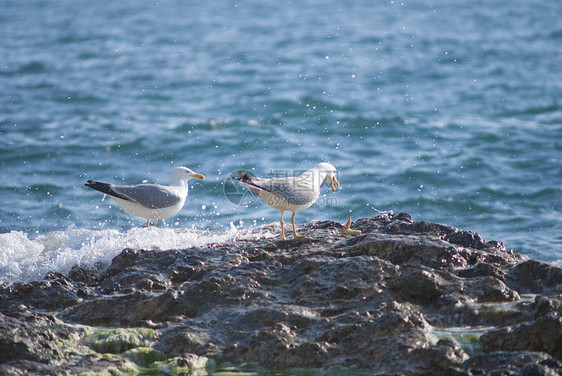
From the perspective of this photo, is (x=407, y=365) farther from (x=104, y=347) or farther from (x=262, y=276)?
(x=104, y=347)

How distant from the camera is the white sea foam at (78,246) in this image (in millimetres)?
6598

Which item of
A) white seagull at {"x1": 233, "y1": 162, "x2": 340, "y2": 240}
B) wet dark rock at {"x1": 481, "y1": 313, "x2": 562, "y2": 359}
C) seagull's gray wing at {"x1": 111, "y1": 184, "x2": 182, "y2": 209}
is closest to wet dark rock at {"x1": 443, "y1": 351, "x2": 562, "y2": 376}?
wet dark rock at {"x1": 481, "y1": 313, "x2": 562, "y2": 359}

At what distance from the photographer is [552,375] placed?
387 cm

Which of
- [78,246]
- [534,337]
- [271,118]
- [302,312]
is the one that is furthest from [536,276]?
[271,118]

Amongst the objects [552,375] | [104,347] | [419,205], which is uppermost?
[552,375]

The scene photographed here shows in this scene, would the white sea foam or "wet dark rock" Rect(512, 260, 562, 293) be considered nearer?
"wet dark rock" Rect(512, 260, 562, 293)

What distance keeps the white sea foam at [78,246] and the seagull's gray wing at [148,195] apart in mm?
A: 392

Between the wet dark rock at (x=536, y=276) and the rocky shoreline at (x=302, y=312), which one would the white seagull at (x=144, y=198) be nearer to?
the rocky shoreline at (x=302, y=312)

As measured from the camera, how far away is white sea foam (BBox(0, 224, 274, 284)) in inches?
260

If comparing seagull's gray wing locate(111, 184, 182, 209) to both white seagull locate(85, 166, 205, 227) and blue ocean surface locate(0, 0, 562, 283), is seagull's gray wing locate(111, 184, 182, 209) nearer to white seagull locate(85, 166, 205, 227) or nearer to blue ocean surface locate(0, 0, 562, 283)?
white seagull locate(85, 166, 205, 227)

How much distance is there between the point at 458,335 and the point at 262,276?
182 cm

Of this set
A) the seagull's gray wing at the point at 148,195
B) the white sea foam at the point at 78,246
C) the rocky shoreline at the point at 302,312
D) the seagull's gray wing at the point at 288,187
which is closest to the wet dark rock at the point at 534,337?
the rocky shoreline at the point at 302,312

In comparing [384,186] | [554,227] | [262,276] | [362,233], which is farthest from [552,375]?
[384,186]

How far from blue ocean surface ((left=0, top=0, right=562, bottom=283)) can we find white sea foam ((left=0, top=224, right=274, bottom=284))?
3cm
